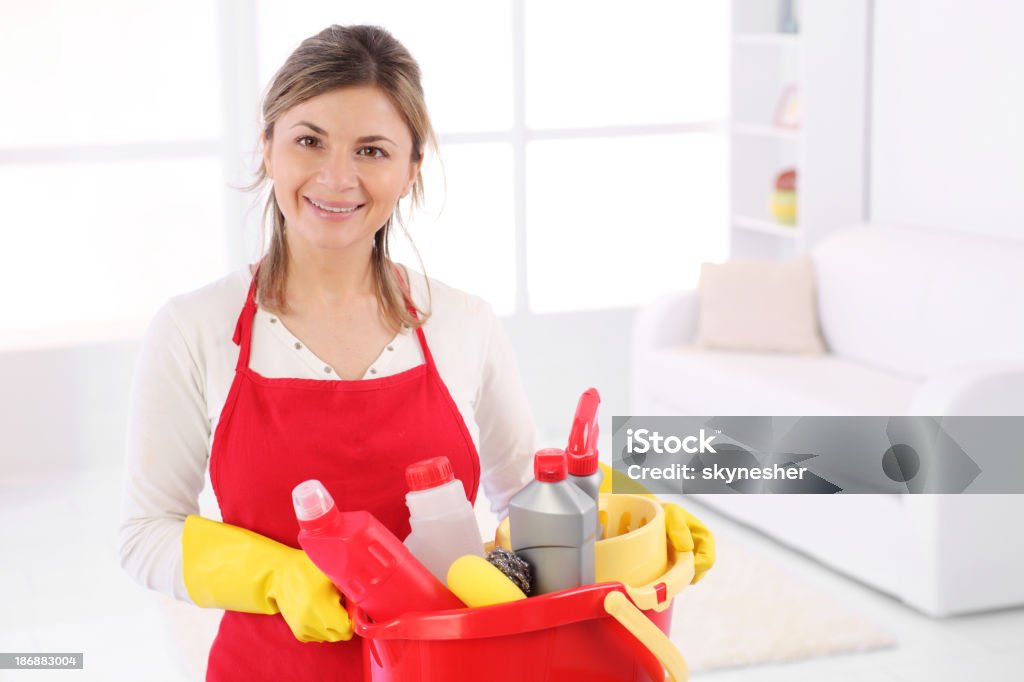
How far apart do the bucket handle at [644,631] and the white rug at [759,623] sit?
2081mm

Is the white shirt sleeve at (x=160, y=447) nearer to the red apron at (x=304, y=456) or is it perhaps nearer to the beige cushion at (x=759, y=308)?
the red apron at (x=304, y=456)

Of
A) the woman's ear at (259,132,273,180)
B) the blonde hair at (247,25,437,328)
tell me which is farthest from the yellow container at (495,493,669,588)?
the woman's ear at (259,132,273,180)

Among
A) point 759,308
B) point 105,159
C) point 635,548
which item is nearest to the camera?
point 635,548

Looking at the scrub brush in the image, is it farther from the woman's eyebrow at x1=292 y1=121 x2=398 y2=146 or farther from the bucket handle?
the woman's eyebrow at x1=292 y1=121 x2=398 y2=146

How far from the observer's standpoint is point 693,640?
120 inches

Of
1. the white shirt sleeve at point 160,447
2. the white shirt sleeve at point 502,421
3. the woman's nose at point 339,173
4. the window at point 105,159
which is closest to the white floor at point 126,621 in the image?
the window at point 105,159

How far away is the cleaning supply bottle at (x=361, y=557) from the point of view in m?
0.87

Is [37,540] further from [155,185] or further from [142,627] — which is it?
[155,185]

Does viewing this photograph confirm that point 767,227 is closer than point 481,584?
No

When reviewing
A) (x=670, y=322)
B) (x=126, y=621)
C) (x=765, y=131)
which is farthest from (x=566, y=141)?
(x=126, y=621)

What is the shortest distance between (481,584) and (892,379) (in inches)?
125

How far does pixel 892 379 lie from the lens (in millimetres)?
3842

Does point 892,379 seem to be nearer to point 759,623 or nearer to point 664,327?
point 664,327

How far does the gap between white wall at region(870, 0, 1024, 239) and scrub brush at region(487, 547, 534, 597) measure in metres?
3.45
